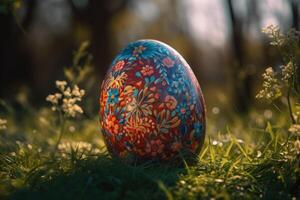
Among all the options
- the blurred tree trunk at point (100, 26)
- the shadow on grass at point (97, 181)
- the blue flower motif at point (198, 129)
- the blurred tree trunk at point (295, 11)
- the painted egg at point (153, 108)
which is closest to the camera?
the shadow on grass at point (97, 181)

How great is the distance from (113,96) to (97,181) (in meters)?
0.69

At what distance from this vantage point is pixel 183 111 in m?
3.36

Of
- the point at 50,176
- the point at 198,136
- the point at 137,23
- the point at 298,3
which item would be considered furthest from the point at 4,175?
the point at 137,23

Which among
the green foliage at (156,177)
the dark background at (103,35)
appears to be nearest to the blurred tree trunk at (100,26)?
the dark background at (103,35)

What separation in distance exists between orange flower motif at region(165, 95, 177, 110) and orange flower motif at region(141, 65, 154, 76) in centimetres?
20

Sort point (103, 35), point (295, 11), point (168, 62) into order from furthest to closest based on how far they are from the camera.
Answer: point (103, 35), point (295, 11), point (168, 62)

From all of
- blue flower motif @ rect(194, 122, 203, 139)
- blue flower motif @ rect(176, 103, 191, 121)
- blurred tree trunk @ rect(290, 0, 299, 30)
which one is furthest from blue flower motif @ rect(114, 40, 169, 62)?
blurred tree trunk @ rect(290, 0, 299, 30)

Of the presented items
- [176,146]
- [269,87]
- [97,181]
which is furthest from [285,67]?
[97,181]

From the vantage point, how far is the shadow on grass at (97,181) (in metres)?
2.81

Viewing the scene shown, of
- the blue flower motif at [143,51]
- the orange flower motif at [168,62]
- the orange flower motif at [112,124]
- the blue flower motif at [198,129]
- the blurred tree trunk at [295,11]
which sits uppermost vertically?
the blurred tree trunk at [295,11]

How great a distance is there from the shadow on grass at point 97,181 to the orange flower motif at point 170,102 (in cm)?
39

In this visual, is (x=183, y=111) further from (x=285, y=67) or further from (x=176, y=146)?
(x=285, y=67)

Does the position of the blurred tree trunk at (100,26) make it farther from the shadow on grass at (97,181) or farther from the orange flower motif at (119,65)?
the shadow on grass at (97,181)

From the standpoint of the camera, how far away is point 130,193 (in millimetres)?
2783
